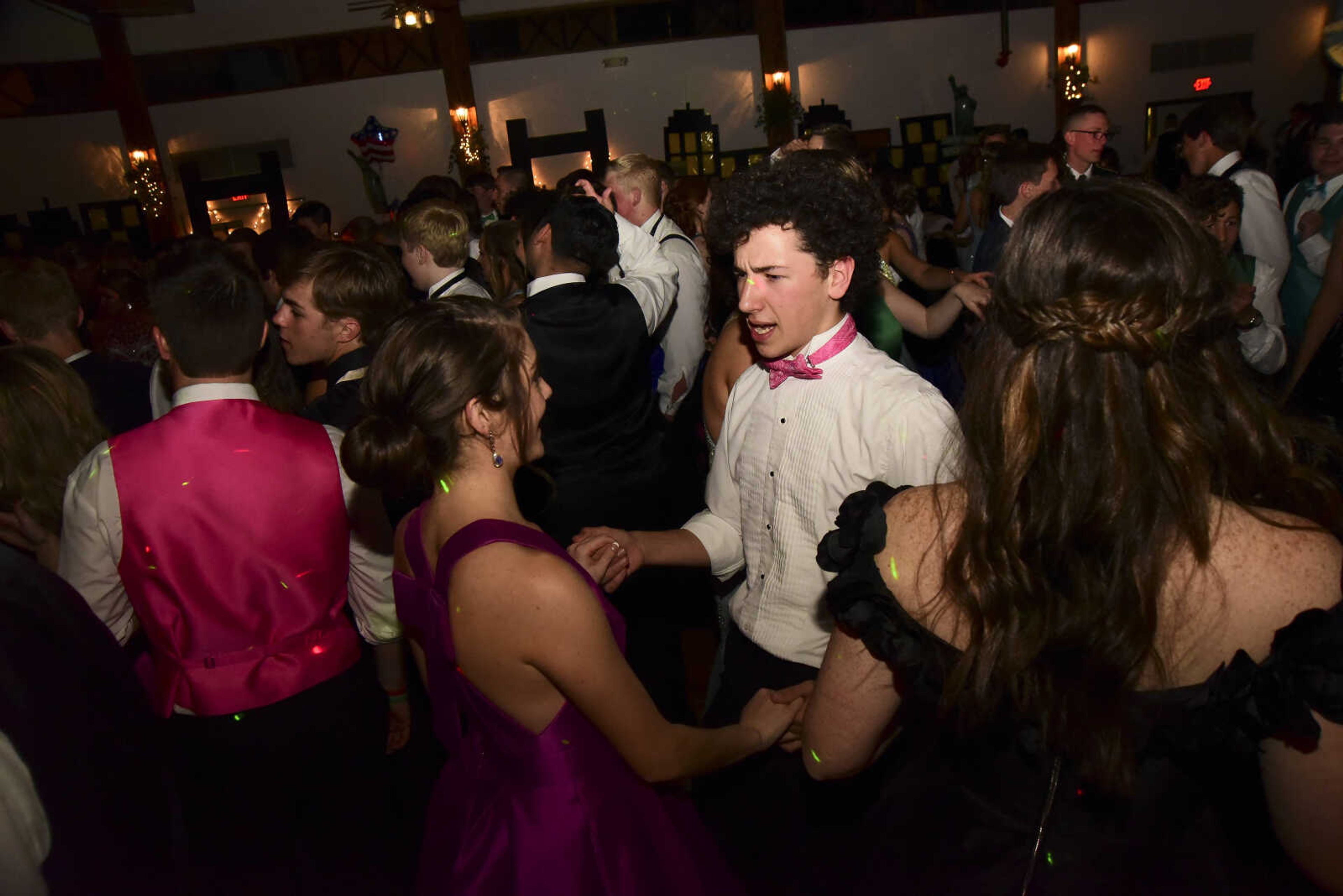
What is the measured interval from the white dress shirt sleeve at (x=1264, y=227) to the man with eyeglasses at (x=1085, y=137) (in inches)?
23.3

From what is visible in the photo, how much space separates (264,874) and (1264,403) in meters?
2.00

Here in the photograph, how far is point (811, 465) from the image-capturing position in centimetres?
166

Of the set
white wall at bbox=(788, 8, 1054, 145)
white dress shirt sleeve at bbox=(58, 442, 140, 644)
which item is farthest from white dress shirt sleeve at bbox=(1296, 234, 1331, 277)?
white wall at bbox=(788, 8, 1054, 145)

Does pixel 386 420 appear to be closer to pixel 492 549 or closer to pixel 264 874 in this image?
pixel 492 549

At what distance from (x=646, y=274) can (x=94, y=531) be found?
79.3 inches

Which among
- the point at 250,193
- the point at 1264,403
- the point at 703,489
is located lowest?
the point at 703,489

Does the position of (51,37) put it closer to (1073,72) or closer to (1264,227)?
(1073,72)

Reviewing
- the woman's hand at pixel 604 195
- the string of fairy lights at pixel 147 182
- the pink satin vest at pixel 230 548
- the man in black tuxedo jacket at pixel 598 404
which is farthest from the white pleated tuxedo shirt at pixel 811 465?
the string of fairy lights at pixel 147 182

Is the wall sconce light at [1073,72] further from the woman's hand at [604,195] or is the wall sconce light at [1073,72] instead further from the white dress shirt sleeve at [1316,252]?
the woman's hand at [604,195]

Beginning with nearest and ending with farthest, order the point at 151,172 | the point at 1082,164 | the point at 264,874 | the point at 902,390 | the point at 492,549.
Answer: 1. the point at 492,549
2. the point at 902,390
3. the point at 264,874
4. the point at 1082,164
5. the point at 151,172

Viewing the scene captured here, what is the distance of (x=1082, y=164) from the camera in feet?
13.2

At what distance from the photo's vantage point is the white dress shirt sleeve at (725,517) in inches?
72.4

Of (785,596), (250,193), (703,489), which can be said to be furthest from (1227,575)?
(250,193)

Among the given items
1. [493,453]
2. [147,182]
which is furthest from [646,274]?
[147,182]
